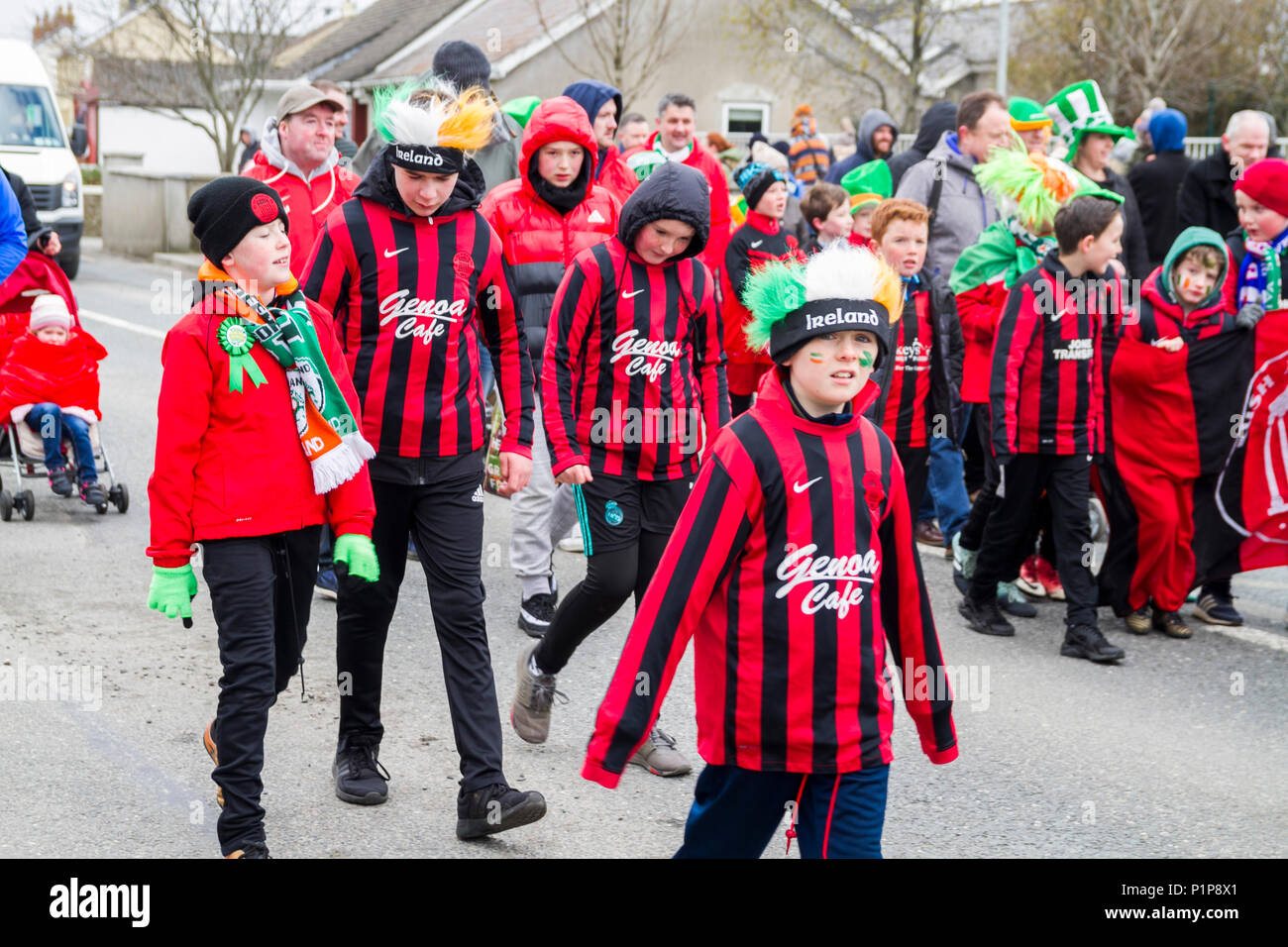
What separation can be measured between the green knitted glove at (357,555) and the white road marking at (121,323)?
38.2 ft

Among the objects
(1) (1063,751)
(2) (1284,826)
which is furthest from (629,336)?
(2) (1284,826)

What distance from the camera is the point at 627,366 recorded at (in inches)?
205

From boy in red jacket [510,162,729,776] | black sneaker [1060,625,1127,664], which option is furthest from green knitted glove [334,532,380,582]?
black sneaker [1060,625,1127,664]

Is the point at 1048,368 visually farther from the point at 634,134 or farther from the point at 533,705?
the point at 634,134

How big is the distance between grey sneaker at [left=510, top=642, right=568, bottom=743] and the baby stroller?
4.10 meters

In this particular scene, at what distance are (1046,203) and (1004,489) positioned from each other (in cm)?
143

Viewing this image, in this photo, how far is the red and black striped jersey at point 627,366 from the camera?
516 cm

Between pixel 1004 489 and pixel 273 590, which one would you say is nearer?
pixel 273 590

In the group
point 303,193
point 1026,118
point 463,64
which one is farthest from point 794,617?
point 1026,118

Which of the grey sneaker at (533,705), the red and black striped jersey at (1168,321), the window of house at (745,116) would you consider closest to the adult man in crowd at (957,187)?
the red and black striped jersey at (1168,321)

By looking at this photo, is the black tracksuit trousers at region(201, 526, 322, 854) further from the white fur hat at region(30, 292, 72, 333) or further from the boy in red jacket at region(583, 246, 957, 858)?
the white fur hat at region(30, 292, 72, 333)

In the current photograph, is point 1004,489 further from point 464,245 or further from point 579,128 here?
point 464,245

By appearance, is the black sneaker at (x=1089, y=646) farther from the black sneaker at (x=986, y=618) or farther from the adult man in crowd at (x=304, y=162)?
the adult man in crowd at (x=304, y=162)

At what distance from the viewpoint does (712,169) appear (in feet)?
30.7
